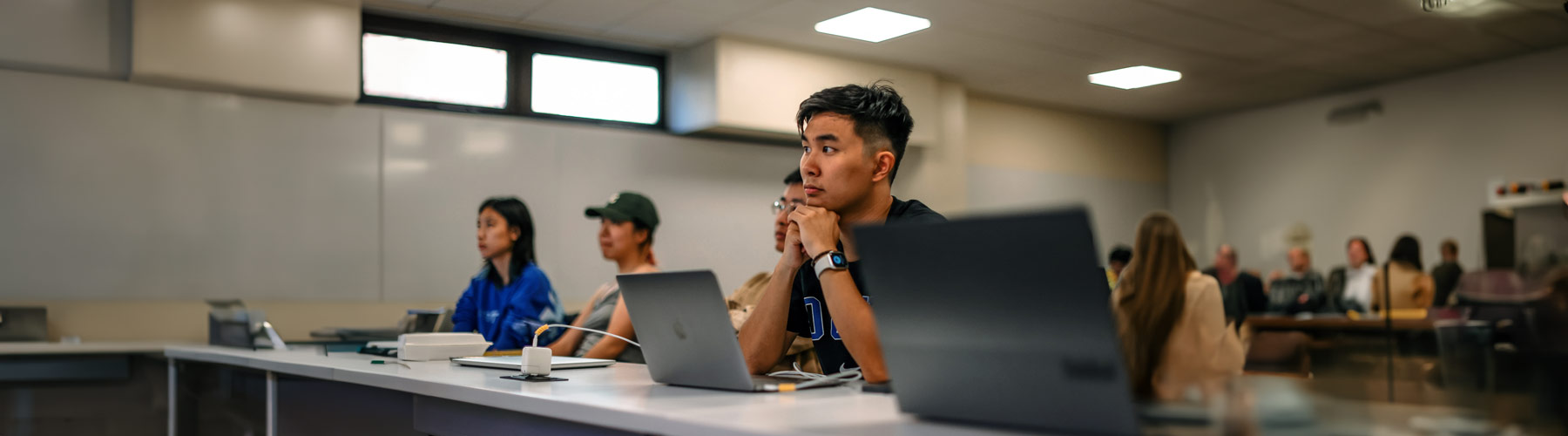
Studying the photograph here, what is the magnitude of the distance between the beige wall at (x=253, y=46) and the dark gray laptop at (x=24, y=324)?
1065 mm

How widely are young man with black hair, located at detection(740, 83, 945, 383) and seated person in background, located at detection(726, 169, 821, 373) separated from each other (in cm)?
8

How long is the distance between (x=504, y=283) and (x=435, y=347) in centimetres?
118

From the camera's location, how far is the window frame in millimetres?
5297

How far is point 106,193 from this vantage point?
4.62m

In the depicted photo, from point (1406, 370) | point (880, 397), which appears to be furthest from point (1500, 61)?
point (880, 397)

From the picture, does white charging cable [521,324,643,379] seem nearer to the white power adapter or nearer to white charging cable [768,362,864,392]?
the white power adapter

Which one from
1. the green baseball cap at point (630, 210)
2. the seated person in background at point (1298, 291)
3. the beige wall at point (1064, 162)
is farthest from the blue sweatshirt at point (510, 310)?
the seated person in background at point (1298, 291)

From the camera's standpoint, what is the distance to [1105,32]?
5777 mm

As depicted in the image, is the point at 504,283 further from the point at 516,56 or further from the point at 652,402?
the point at 516,56

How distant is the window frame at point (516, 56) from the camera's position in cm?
530

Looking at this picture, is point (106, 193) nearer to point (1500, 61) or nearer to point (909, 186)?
point (909, 186)

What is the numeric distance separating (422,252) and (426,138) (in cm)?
57

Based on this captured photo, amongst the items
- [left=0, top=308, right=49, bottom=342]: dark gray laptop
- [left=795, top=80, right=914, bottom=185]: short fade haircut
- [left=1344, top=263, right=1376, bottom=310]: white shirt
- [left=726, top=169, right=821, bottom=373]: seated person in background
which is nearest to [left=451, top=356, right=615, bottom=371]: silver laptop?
[left=726, top=169, right=821, bottom=373]: seated person in background

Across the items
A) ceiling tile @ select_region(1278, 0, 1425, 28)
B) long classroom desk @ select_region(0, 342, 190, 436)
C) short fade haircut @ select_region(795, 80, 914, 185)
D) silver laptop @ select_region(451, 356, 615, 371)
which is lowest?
long classroom desk @ select_region(0, 342, 190, 436)
